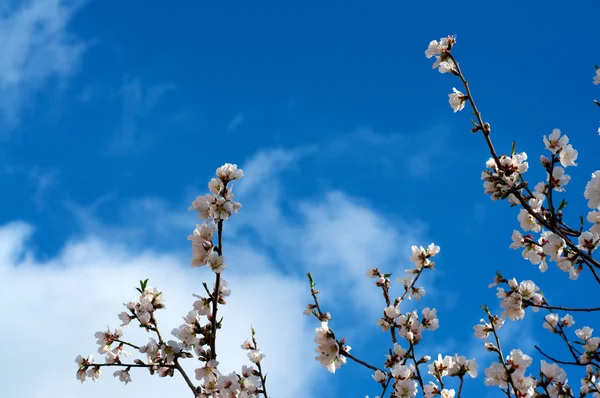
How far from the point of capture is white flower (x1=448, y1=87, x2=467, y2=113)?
449cm

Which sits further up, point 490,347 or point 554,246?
point 554,246

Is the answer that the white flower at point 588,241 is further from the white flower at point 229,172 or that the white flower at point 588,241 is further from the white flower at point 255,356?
the white flower at point 255,356

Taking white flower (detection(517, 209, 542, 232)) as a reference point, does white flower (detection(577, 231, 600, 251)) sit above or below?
below

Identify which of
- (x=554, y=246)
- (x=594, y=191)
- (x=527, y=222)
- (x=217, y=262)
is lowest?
(x=217, y=262)

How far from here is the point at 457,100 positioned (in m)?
4.50

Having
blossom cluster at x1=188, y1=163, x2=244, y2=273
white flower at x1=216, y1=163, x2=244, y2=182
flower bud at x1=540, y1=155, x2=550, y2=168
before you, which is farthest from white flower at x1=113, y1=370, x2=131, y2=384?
flower bud at x1=540, y1=155, x2=550, y2=168

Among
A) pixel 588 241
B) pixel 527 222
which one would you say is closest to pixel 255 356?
pixel 527 222

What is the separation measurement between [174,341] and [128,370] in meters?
0.84

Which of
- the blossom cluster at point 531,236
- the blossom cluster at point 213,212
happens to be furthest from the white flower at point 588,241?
the blossom cluster at point 213,212

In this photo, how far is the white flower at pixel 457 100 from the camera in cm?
449

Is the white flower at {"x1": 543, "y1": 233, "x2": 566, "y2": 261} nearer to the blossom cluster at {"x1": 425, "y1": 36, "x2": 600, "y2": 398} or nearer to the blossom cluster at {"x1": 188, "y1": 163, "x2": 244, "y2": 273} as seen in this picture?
the blossom cluster at {"x1": 425, "y1": 36, "x2": 600, "y2": 398}

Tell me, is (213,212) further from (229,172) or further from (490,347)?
(490,347)

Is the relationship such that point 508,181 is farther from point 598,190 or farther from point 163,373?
point 163,373

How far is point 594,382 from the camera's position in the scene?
15.8ft
